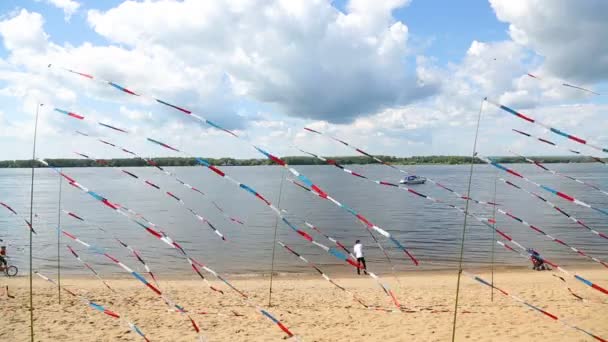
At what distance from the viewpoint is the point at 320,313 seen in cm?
1440

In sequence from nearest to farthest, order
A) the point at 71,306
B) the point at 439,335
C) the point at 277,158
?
1. the point at 277,158
2. the point at 439,335
3. the point at 71,306

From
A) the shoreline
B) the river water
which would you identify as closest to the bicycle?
the shoreline

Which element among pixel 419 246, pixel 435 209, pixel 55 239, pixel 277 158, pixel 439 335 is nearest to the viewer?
pixel 277 158

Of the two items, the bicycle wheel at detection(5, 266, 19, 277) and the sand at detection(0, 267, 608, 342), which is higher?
the sand at detection(0, 267, 608, 342)

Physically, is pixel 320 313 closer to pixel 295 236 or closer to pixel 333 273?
pixel 333 273

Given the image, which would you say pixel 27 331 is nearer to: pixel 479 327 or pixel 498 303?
pixel 479 327

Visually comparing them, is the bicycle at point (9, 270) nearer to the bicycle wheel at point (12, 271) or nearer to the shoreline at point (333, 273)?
the bicycle wheel at point (12, 271)

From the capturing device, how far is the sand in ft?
39.3

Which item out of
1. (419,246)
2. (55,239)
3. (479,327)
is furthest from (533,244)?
(55,239)

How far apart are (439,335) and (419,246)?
20.4 metres

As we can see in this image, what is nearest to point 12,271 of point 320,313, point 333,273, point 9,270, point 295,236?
point 9,270

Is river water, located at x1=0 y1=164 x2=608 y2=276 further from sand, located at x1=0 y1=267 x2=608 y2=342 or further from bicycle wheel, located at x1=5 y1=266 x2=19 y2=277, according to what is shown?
sand, located at x1=0 y1=267 x2=608 y2=342

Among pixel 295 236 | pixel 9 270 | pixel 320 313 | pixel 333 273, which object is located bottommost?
pixel 9 270

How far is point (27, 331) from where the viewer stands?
12305 mm
